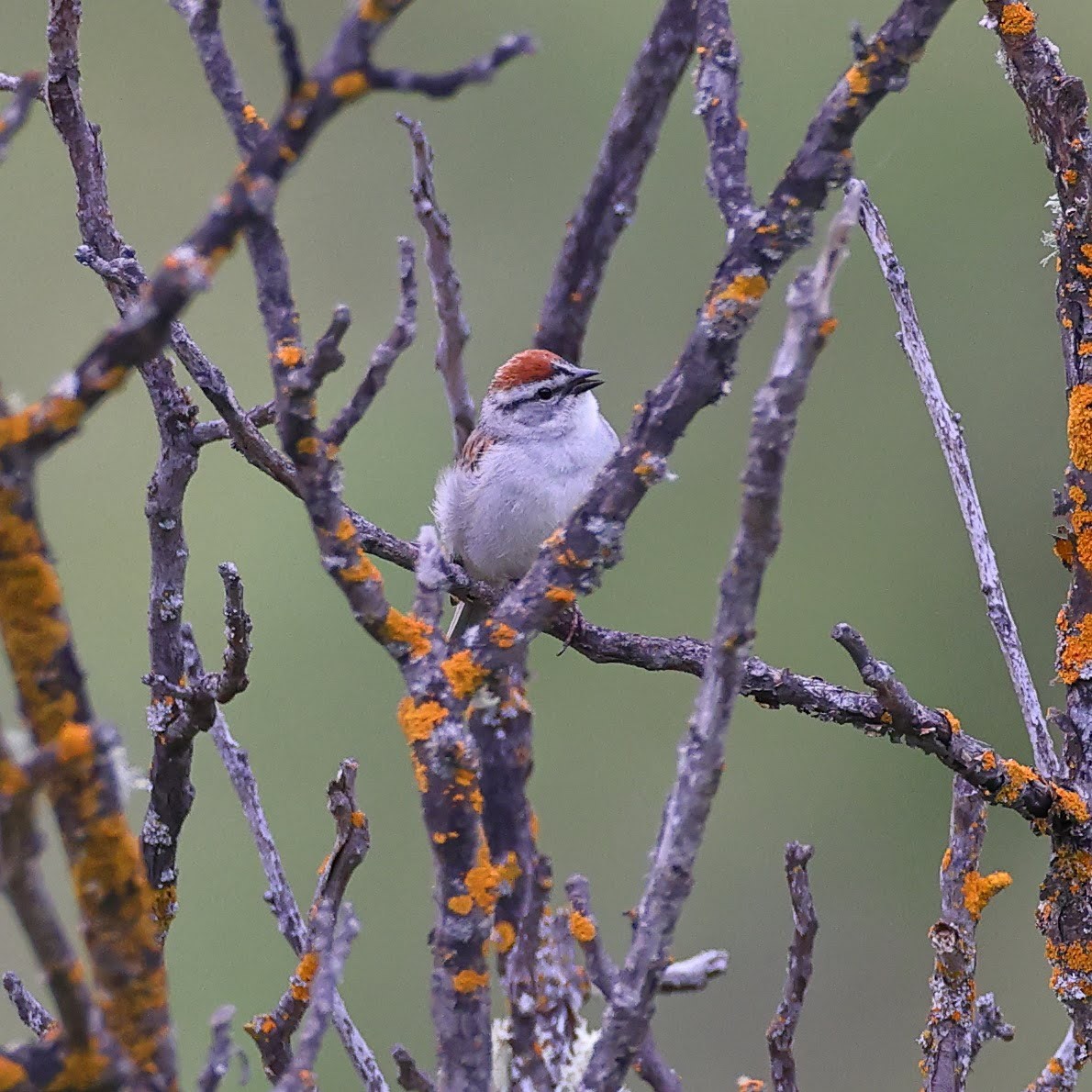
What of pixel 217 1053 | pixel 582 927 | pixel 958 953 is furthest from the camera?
pixel 958 953

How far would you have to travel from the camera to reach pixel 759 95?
33.0ft

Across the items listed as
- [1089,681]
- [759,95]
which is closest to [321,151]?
[759,95]

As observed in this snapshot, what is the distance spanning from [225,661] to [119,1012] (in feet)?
3.00

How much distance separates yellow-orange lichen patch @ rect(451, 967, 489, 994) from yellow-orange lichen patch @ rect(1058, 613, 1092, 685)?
1.44 m

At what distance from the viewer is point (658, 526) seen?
936 cm

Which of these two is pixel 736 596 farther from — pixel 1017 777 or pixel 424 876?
pixel 424 876

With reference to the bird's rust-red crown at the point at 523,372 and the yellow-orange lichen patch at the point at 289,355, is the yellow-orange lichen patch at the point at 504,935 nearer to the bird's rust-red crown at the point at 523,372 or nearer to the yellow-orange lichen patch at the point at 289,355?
the yellow-orange lichen patch at the point at 289,355

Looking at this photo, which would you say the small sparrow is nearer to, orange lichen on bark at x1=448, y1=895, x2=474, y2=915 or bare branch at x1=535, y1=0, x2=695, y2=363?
bare branch at x1=535, y1=0, x2=695, y2=363

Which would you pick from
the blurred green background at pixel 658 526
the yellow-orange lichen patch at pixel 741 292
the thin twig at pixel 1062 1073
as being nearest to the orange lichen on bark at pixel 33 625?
the yellow-orange lichen patch at pixel 741 292

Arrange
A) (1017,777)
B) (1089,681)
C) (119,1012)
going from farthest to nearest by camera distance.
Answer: (1089,681), (1017,777), (119,1012)

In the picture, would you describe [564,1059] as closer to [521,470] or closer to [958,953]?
[958,953]

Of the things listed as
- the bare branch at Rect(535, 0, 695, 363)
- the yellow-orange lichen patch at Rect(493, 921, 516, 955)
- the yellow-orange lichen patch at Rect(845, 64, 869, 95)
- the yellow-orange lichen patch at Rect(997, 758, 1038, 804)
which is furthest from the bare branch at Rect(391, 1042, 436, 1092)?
the bare branch at Rect(535, 0, 695, 363)

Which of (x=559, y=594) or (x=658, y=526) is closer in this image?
(x=559, y=594)

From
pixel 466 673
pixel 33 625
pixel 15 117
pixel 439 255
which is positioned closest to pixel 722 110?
pixel 439 255
